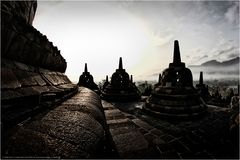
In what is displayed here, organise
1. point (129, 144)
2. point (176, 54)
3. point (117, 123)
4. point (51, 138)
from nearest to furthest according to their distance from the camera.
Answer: point (51, 138), point (129, 144), point (117, 123), point (176, 54)

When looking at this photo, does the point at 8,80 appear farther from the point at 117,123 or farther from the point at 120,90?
the point at 120,90

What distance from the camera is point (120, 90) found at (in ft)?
45.6

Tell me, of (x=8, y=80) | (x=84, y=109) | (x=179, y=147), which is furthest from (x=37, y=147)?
(x=179, y=147)

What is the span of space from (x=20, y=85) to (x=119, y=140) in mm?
1829

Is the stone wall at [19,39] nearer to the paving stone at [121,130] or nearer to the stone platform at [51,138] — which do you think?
the stone platform at [51,138]

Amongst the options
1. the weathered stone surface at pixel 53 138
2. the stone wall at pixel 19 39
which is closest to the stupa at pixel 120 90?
the stone wall at pixel 19 39

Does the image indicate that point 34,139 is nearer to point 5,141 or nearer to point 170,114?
point 5,141

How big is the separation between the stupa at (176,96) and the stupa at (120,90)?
4.34m

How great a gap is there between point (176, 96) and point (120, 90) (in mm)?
6474

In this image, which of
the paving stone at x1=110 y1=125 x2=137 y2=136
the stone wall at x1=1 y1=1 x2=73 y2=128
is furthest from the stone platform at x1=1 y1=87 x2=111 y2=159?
the paving stone at x1=110 y1=125 x2=137 y2=136

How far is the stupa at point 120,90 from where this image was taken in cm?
1346

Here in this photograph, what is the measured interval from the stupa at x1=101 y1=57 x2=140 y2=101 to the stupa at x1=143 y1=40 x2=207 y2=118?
171 inches

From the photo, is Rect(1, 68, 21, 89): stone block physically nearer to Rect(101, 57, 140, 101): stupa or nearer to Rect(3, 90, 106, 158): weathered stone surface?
Rect(3, 90, 106, 158): weathered stone surface

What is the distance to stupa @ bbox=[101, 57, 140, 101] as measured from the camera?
13461mm
